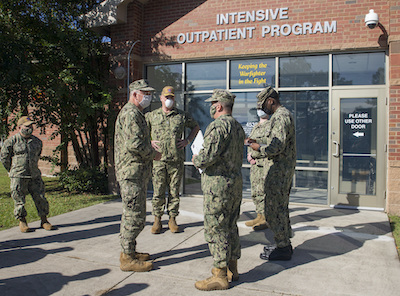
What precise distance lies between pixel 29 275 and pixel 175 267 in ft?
5.04

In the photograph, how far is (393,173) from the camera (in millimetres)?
6723

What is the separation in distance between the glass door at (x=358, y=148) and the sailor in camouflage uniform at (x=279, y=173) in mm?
3475

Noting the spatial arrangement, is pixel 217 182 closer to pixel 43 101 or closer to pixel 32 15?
pixel 43 101

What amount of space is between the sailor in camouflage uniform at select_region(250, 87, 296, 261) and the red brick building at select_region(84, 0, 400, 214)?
3.48 meters

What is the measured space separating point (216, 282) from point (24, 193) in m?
3.57

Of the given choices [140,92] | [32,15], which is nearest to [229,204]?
[140,92]

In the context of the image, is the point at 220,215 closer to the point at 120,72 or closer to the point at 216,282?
the point at 216,282

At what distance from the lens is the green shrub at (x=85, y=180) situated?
8617 millimetres

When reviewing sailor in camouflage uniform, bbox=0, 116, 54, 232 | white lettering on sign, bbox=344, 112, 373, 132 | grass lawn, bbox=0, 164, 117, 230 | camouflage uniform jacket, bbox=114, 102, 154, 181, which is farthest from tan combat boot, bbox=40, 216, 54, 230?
white lettering on sign, bbox=344, 112, 373, 132

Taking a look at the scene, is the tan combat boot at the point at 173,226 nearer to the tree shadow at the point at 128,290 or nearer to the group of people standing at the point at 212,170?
the group of people standing at the point at 212,170

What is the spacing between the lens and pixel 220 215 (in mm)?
3490

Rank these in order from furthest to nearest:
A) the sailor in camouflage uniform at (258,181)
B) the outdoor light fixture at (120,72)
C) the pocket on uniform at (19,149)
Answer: the outdoor light fixture at (120,72) → the sailor in camouflage uniform at (258,181) → the pocket on uniform at (19,149)

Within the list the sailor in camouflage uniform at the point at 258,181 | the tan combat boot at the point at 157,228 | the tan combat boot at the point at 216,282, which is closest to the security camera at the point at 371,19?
the sailor in camouflage uniform at the point at 258,181

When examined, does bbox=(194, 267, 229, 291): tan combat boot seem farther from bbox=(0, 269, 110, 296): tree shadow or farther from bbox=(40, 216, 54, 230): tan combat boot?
bbox=(40, 216, 54, 230): tan combat boot
